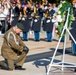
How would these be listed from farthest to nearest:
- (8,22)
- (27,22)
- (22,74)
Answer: (8,22), (27,22), (22,74)

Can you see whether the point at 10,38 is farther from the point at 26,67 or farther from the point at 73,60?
the point at 73,60

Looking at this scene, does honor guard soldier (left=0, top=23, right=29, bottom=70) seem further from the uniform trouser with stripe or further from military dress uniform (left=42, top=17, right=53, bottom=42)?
military dress uniform (left=42, top=17, right=53, bottom=42)

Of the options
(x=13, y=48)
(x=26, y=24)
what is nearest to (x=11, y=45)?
(x=13, y=48)

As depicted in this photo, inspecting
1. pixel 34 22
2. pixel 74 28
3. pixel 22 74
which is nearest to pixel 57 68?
pixel 22 74

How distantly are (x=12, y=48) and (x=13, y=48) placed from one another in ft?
0.13

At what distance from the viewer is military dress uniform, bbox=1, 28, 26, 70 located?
11.0 metres

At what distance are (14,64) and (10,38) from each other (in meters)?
1.04

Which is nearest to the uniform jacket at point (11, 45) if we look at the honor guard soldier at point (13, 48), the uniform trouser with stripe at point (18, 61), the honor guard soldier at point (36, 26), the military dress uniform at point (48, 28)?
the honor guard soldier at point (13, 48)

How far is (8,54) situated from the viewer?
11.1m

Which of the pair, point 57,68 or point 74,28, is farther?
point 74,28

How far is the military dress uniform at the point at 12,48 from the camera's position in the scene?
11.0m

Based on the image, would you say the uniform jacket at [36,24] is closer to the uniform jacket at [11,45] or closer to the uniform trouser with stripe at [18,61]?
the uniform trouser with stripe at [18,61]

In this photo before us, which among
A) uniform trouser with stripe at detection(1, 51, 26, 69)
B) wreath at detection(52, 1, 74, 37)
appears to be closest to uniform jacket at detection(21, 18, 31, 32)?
uniform trouser with stripe at detection(1, 51, 26, 69)

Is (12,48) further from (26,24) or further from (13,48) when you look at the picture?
(26,24)
